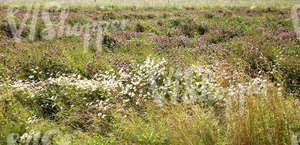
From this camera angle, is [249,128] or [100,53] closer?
[249,128]

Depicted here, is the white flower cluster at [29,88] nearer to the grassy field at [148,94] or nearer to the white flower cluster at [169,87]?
the grassy field at [148,94]

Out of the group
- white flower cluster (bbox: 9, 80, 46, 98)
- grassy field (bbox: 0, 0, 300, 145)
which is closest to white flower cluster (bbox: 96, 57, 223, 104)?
grassy field (bbox: 0, 0, 300, 145)

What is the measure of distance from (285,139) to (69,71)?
5413 mm

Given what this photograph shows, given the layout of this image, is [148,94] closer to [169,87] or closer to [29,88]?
[169,87]

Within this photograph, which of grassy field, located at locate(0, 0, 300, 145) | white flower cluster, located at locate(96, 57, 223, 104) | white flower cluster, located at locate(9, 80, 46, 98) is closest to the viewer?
grassy field, located at locate(0, 0, 300, 145)

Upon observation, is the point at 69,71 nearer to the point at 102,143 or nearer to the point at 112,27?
the point at 102,143

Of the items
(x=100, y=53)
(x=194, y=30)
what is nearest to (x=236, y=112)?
(x=100, y=53)

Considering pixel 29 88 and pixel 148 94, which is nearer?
pixel 148 94

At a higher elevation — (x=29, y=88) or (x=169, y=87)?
(x=169, y=87)

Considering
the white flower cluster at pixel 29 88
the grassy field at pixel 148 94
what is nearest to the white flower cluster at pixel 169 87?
the grassy field at pixel 148 94

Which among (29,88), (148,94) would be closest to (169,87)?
(148,94)

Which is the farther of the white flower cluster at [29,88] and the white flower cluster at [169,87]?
the white flower cluster at [29,88]

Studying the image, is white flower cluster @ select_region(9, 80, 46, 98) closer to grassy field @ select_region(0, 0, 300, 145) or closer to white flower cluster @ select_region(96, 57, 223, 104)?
grassy field @ select_region(0, 0, 300, 145)

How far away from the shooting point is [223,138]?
135 inches
